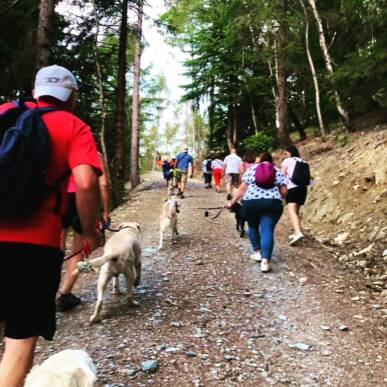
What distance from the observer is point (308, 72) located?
21031 millimetres

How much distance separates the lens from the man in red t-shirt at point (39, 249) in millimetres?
2500

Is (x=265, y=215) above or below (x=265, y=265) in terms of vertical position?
above

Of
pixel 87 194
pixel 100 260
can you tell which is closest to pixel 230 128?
pixel 100 260

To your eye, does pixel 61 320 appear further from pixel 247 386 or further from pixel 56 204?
pixel 56 204

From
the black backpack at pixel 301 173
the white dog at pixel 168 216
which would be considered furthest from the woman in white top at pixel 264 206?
the white dog at pixel 168 216

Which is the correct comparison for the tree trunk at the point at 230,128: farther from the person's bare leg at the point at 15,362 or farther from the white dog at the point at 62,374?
the person's bare leg at the point at 15,362

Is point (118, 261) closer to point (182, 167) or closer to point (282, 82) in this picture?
point (182, 167)

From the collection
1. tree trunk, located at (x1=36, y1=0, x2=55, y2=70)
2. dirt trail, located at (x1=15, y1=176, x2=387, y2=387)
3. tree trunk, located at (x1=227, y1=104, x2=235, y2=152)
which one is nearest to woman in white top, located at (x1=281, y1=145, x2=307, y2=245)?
dirt trail, located at (x1=15, y1=176, x2=387, y2=387)

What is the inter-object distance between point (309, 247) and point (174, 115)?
247 ft

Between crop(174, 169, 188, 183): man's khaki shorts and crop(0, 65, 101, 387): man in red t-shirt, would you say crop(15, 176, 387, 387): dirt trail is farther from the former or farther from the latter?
crop(174, 169, 188, 183): man's khaki shorts

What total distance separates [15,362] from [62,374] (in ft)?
0.90

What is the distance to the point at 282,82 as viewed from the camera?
63.1 ft

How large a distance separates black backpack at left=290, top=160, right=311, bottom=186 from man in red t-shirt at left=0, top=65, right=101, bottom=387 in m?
6.82

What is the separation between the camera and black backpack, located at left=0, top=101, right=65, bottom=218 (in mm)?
2367
